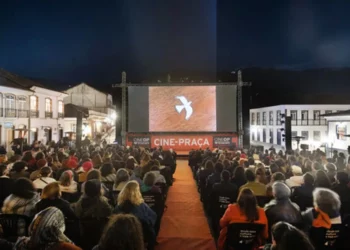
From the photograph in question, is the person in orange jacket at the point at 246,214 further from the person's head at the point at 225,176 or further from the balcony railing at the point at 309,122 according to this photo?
the balcony railing at the point at 309,122

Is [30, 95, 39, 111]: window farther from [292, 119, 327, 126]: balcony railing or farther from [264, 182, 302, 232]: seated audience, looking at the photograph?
[292, 119, 327, 126]: balcony railing

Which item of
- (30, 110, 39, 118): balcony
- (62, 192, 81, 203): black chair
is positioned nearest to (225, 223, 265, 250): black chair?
(62, 192, 81, 203): black chair

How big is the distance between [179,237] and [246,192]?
2.10m

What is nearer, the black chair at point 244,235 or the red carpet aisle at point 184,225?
the black chair at point 244,235

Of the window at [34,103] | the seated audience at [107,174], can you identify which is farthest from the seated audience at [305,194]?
the window at [34,103]

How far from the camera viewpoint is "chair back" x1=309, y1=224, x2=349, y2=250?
126 inches

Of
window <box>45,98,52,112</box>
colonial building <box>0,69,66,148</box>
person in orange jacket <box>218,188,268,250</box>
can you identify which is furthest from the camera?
window <box>45,98,52,112</box>

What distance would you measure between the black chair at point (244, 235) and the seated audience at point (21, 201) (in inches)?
97.8

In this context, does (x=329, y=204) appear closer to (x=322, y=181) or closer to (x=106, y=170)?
(x=322, y=181)

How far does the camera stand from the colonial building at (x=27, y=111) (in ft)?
64.1

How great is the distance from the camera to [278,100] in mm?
36281

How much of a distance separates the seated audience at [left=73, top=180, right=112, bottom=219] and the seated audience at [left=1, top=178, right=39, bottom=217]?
561 millimetres

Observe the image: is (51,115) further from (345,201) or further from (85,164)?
(345,201)

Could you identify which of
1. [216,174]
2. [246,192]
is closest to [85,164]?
[216,174]
